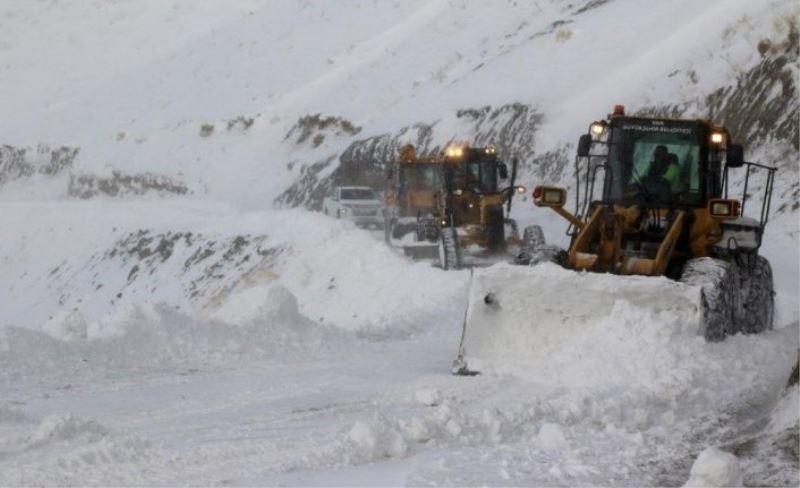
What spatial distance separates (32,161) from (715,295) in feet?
168

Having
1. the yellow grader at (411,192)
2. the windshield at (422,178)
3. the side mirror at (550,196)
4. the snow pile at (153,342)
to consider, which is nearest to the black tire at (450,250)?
the yellow grader at (411,192)

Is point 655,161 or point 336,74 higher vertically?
point 336,74

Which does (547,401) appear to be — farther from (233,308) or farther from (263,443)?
(233,308)

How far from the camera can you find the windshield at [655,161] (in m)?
12.4

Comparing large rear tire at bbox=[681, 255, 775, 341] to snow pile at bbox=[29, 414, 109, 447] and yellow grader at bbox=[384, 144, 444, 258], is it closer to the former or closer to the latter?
snow pile at bbox=[29, 414, 109, 447]

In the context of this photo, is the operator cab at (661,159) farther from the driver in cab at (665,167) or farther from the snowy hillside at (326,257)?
the snowy hillside at (326,257)

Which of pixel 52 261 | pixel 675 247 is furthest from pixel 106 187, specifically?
pixel 675 247

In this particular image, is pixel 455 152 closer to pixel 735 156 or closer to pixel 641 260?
pixel 735 156

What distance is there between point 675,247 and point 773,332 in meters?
1.34

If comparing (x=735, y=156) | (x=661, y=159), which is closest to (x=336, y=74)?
(x=661, y=159)

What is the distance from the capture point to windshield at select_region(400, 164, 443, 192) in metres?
26.4

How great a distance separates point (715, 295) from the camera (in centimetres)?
984

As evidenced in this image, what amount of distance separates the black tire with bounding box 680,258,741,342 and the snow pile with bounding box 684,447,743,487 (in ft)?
12.5

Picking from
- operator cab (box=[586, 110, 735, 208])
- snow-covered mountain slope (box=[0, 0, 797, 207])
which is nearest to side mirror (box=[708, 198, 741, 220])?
operator cab (box=[586, 110, 735, 208])
